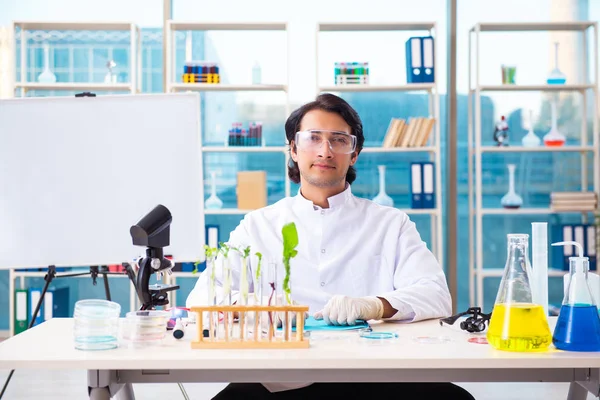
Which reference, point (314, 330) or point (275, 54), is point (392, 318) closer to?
point (314, 330)

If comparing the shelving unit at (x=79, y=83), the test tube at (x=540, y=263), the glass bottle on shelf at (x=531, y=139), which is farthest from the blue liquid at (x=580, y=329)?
the shelving unit at (x=79, y=83)

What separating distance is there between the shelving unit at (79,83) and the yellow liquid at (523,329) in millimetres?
3747

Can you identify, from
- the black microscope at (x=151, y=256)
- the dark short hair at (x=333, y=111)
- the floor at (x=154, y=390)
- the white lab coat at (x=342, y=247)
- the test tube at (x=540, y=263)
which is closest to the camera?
the test tube at (x=540, y=263)

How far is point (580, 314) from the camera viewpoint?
138 centimetres

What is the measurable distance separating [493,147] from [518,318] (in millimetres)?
3546

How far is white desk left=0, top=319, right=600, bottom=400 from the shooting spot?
4.35ft

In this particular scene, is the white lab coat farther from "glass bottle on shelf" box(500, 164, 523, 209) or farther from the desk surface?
"glass bottle on shelf" box(500, 164, 523, 209)

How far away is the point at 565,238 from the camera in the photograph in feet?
15.4

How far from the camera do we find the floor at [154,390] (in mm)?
3395

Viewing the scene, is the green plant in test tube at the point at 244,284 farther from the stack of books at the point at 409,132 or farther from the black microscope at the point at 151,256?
the stack of books at the point at 409,132

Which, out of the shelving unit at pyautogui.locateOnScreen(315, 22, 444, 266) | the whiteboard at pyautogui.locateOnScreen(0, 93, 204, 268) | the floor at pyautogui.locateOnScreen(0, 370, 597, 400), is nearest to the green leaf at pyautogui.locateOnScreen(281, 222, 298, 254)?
the whiteboard at pyautogui.locateOnScreen(0, 93, 204, 268)

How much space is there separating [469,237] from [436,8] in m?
1.66

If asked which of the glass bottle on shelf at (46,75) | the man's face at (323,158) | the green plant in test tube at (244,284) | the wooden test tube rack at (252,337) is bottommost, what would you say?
the wooden test tube rack at (252,337)

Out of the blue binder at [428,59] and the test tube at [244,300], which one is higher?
the blue binder at [428,59]
